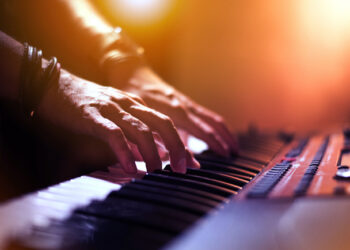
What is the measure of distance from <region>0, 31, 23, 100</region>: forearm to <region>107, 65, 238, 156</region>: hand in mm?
554

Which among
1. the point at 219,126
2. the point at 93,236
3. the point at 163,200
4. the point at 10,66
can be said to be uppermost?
the point at 219,126

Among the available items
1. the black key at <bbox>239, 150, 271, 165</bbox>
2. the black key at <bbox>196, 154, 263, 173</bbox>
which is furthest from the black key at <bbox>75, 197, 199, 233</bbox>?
the black key at <bbox>239, 150, 271, 165</bbox>

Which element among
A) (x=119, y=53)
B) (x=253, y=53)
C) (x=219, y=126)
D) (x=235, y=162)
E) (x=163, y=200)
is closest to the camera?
(x=163, y=200)

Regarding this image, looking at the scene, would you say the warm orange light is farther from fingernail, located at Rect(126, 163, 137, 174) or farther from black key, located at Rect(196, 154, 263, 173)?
fingernail, located at Rect(126, 163, 137, 174)

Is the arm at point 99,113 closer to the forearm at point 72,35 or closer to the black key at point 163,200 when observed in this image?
the black key at point 163,200

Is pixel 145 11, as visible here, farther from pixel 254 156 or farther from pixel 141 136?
pixel 141 136

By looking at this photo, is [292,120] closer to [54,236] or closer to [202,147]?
[202,147]

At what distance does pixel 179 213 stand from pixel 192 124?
0.73m

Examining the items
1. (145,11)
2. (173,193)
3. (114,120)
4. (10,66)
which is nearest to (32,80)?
(10,66)

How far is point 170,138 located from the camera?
2.96 feet

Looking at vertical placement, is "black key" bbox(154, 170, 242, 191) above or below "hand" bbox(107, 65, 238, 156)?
below

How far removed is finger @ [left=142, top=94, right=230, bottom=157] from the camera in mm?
1252

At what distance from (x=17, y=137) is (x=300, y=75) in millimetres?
2152

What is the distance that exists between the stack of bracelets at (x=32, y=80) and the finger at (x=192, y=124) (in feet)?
1.71
